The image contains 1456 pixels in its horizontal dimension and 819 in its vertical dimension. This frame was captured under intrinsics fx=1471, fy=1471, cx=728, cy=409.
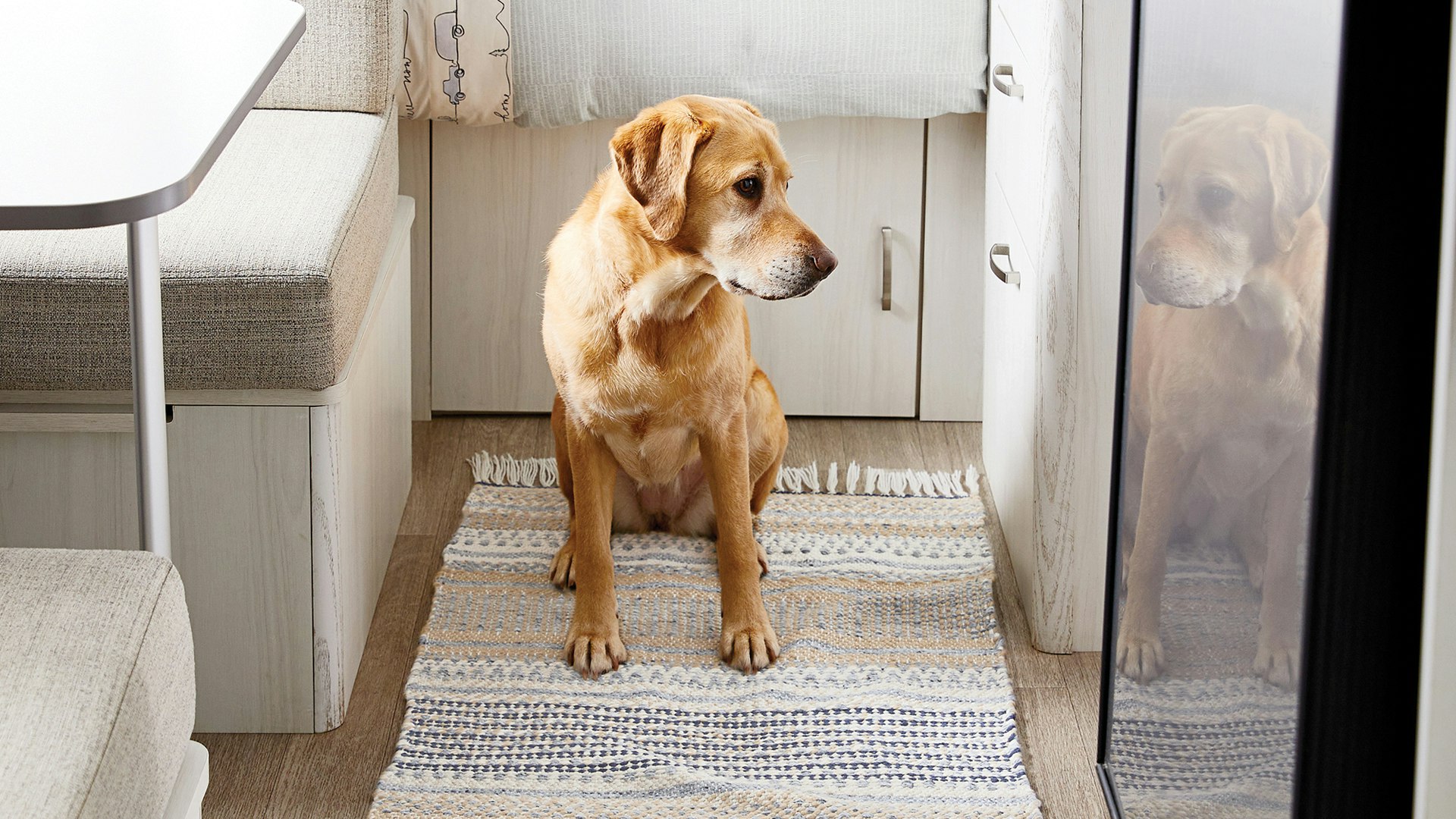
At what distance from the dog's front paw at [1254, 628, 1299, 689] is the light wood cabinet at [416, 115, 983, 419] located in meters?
1.45

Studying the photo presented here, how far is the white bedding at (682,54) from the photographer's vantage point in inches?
90.9

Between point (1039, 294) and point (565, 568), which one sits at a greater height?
point (1039, 294)

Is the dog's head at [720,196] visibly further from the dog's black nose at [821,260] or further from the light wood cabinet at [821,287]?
the light wood cabinet at [821,287]

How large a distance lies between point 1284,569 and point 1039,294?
0.86m

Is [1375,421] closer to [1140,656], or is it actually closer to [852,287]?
[1140,656]

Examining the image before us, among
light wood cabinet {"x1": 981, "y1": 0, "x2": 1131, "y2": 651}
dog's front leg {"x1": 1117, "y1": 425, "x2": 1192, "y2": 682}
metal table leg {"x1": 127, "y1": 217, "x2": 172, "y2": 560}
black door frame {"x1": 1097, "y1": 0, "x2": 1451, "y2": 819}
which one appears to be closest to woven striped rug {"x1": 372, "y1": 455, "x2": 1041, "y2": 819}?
light wood cabinet {"x1": 981, "y1": 0, "x2": 1131, "y2": 651}

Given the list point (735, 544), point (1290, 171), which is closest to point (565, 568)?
point (735, 544)

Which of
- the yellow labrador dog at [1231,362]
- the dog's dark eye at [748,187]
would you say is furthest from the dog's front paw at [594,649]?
the yellow labrador dog at [1231,362]

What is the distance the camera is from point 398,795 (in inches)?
63.8

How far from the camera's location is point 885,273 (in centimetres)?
251

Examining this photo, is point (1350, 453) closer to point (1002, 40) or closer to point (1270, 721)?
point (1270, 721)

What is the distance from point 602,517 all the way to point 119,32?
85 cm

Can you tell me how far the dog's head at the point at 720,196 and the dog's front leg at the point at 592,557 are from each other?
0.34 metres

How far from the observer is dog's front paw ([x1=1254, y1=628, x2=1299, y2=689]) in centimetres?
106
